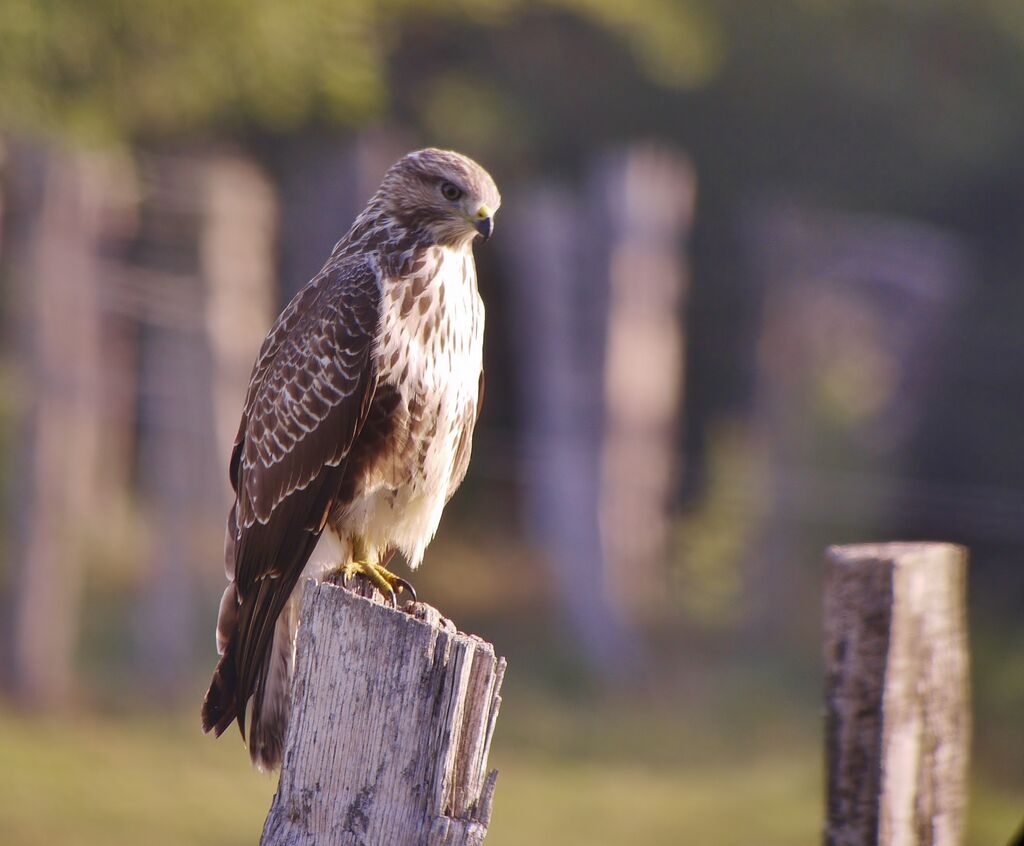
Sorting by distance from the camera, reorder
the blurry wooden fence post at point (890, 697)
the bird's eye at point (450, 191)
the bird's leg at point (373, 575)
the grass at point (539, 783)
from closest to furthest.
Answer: the blurry wooden fence post at point (890, 697), the bird's leg at point (373, 575), the bird's eye at point (450, 191), the grass at point (539, 783)

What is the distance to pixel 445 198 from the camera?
3826 millimetres

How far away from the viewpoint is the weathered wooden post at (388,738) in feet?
8.00

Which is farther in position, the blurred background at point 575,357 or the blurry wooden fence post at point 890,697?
the blurred background at point 575,357

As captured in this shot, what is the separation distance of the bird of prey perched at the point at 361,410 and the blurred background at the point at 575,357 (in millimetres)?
2557

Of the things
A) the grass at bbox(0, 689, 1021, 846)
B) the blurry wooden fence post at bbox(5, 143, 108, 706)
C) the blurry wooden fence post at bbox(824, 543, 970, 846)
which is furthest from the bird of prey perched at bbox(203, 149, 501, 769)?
the blurry wooden fence post at bbox(5, 143, 108, 706)

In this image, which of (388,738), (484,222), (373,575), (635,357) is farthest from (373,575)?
(635,357)

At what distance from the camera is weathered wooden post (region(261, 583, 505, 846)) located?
2.44m

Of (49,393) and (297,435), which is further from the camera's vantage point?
(49,393)

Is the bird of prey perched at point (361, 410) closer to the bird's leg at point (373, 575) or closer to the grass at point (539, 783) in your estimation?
the bird's leg at point (373, 575)

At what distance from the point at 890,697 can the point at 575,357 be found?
6732 mm

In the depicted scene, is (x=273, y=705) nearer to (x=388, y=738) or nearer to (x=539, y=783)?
(x=388, y=738)

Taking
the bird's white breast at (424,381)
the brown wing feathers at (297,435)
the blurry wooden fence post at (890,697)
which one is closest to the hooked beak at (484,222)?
the bird's white breast at (424,381)

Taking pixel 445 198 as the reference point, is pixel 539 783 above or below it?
below

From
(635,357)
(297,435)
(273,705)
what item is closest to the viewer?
(273,705)
